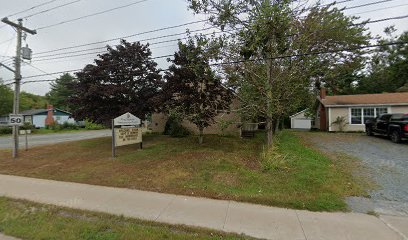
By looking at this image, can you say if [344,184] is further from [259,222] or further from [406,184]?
[259,222]

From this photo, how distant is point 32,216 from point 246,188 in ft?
16.8

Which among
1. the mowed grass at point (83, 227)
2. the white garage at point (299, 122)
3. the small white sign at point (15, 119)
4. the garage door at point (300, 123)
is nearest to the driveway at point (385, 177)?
the mowed grass at point (83, 227)

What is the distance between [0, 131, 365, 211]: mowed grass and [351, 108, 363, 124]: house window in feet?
43.1

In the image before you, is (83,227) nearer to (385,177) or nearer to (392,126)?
(385,177)

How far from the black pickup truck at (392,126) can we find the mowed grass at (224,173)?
609cm

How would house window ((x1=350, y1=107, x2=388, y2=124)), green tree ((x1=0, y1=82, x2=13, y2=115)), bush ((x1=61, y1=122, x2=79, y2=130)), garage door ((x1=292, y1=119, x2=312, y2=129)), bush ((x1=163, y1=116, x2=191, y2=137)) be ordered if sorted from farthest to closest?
1. bush ((x1=61, y1=122, x2=79, y2=130))
2. green tree ((x1=0, y1=82, x2=13, y2=115))
3. garage door ((x1=292, y1=119, x2=312, y2=129))
4. house window ((x1=350, y1=107, x2=388, y2=124))
5. bush ((x1=163, y1=116, x2=191, y2=137))

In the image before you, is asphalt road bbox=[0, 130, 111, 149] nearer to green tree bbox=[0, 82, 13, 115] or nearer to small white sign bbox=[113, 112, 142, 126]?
small white sign bbox=[113, 112, 142, 126]

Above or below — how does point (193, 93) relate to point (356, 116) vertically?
above

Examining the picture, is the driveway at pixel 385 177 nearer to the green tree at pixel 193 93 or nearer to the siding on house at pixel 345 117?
the green tree at pixel 193 93

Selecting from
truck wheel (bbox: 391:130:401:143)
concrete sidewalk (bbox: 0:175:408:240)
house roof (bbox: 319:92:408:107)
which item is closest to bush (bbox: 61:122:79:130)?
house roof (bbox: 319:92:408:107)

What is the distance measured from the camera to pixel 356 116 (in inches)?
874

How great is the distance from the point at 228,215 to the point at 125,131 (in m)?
8.79

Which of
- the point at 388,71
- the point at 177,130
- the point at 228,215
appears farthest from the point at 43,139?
the point at 388,71

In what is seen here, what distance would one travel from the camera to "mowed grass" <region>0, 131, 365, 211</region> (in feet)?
21.6
